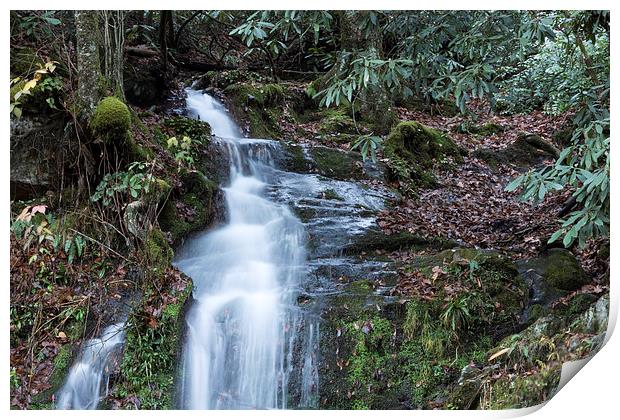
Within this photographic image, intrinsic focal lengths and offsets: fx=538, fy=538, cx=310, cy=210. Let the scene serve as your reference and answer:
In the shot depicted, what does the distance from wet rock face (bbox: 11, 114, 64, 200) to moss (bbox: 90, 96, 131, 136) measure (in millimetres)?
293

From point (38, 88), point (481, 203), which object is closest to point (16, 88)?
point (38, 88)

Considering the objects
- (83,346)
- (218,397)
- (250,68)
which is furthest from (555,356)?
(250,68)

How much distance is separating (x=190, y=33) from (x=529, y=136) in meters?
4.47

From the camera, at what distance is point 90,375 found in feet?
11.4

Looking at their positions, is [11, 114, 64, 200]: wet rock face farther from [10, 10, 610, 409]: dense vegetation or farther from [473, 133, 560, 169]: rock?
[473, 133, 560, 169]: rock

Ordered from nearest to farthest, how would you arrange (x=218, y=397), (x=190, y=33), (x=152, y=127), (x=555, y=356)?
(x=555, y=356)
(x=218, y=397)
(x=152, y=127)
(x=190, y=33)

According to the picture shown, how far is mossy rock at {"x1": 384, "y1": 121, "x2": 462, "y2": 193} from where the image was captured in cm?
585

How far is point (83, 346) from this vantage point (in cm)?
359

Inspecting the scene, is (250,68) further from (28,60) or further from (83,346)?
(83,346)

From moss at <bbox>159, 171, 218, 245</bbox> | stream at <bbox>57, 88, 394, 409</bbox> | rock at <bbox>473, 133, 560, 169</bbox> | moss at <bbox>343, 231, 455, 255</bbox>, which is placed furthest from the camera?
rock at <bbox>473, 133, 560, 169</bbox>

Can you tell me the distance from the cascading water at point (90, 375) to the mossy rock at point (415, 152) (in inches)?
131

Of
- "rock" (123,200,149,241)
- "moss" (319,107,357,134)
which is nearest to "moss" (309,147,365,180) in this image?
"moss" (319,107,357,134)

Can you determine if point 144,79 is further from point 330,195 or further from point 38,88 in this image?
point 330,195

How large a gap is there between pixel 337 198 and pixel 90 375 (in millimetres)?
2760
